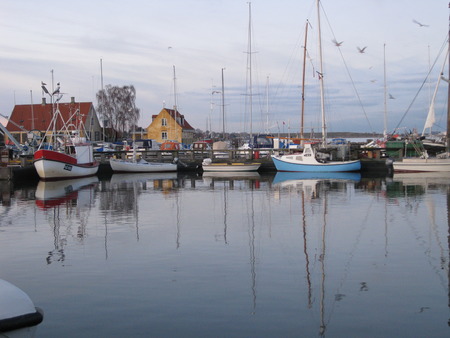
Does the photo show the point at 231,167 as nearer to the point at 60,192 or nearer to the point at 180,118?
the point at 60,192

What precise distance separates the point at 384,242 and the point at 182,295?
20.8 feet

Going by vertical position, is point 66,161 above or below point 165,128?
below

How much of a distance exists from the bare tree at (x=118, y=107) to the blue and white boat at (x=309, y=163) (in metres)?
48.6

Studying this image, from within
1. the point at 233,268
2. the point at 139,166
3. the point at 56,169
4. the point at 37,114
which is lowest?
the point at 233,268

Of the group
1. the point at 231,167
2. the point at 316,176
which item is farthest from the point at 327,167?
the point at 231,167

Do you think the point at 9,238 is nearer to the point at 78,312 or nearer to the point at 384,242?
the point at 78,312

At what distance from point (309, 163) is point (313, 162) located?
12.3 inches

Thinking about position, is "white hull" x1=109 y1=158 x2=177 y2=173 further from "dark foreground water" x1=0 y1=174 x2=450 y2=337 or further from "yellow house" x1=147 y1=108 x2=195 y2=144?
"yellow house" x1=147 y1=108 x2=195 y2=144

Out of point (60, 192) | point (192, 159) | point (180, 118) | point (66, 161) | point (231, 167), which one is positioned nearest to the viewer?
point (60, 192)

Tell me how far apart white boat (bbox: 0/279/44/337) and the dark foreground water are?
7.9 inches

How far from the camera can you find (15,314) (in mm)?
7035

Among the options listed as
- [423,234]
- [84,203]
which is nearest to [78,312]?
[423,234]

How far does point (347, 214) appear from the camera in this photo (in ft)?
60.9

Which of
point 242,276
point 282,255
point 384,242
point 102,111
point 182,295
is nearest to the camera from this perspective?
point 182,295
